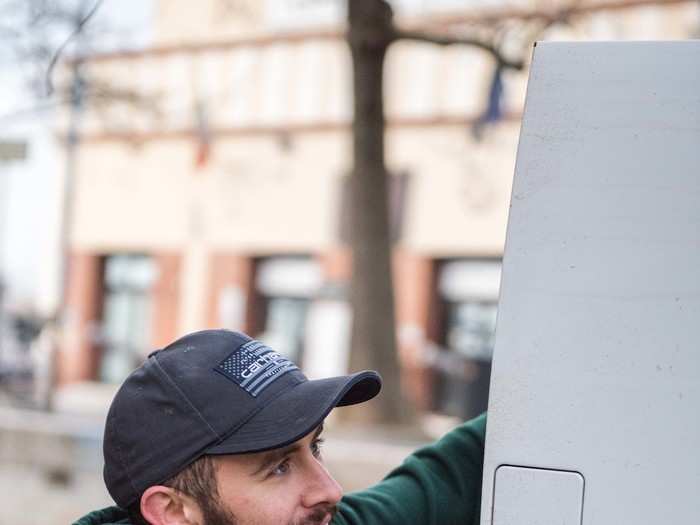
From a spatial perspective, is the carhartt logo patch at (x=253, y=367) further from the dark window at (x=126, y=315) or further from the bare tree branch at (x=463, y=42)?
the dark window at (x=126, y=315)

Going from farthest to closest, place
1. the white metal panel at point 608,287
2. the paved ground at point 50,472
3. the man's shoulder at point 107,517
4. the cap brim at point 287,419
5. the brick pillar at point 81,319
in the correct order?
the brick pillar at point 81,319
the paved ground at point 50,472
the man's shoulder at point 107,517
the cap brim at point 287,419
the white metal panel at point 608,287

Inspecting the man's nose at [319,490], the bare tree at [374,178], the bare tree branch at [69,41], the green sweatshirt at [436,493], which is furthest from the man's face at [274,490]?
the bare tree at [374,178]

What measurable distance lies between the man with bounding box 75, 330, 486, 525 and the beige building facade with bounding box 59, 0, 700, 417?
13791mm

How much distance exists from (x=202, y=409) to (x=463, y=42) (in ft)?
25.1

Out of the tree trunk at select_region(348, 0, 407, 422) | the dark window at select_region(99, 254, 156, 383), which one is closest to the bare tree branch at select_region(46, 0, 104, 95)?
the tree trunk at select_region(348, 0, 407, 422)

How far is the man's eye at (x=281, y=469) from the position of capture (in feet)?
6.49

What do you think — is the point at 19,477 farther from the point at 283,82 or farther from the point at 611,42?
the point at 283,82

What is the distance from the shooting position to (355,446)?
5.52 metres

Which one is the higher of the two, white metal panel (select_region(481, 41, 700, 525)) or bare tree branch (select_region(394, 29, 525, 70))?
bare tree branch (select_region(394, 29, 525, 70))

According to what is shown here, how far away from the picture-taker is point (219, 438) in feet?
6.27

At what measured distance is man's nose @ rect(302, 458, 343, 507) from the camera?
197 centimetres

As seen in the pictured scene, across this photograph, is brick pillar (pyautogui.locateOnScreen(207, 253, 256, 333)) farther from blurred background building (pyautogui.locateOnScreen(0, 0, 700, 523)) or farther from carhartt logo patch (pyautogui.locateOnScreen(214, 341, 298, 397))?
carhartt logo patch (pyautogui.locateOnScreen(214, 341, 298, 397))

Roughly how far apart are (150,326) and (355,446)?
55.5ft

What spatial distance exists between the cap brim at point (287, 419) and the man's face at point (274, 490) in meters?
0.04
